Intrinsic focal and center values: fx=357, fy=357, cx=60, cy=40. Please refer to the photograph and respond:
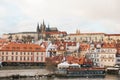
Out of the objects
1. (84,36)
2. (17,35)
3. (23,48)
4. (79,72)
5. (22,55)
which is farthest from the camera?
(17,35)

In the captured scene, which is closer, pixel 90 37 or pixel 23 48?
pixel 23 48

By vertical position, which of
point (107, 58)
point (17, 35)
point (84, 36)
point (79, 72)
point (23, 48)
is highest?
point (17, 35)

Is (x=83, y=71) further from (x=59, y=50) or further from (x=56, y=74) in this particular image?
(x=59, y=50)

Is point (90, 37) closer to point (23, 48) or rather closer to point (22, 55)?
point (23, 48)

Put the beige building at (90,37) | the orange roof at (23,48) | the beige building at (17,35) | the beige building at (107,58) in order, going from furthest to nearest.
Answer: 1. the beige building at (17,35)
2. the beige building at (90,37)
3. the orange roof at (23,48)
4. the beige building at (107,58)

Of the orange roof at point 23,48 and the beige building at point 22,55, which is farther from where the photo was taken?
the orange roof at point 23,48

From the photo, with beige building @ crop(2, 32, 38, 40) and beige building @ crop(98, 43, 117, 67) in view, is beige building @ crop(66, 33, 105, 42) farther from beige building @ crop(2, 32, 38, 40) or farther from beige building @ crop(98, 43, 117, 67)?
beige building @ crop(98, 43, 117, 67)

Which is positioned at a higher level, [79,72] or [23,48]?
[23,48]

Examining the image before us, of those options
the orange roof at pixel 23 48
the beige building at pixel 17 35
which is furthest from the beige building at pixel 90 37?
the orange roof at pixel 23 48

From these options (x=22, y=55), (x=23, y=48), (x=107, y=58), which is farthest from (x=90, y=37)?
(x=22, y=55)

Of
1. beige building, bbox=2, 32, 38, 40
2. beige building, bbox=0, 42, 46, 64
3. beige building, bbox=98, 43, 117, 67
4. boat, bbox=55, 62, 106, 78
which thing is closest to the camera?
boat, bbox=55, 62, 106, 78

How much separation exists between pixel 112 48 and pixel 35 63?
17.1 m

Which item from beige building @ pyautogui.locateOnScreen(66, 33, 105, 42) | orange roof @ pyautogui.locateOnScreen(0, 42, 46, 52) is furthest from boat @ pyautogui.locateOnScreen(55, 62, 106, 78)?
beige building @ pyautogui.locateOnScreen(66, 33, 105, 42)

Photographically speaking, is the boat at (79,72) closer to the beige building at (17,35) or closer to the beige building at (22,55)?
the beige building at (22,55)
